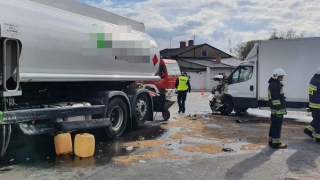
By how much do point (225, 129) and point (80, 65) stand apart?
489 cm

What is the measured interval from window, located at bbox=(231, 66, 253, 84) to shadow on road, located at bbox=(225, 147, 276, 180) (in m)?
6.45

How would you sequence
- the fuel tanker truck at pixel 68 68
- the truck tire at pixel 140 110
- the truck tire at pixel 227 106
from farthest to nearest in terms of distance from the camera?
the truck tire at pixel 227 106
the truck tire at pixel 140 110
the fuel tanker truck at pixel 68 68

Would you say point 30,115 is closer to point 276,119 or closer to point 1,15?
point 1,15

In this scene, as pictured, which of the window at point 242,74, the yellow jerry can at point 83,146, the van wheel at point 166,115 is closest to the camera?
the yellow jerry can at point 83,146

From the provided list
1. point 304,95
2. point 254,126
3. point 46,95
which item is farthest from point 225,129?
point 46,95

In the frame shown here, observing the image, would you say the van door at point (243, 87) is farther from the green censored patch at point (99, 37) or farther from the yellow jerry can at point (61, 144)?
the yellow jerry can at point (61, 144)

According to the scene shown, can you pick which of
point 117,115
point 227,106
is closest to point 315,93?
point 117,115

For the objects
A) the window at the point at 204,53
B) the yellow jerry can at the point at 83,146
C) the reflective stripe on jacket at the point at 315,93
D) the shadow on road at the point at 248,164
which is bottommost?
the shadow on road at the point at 248,164

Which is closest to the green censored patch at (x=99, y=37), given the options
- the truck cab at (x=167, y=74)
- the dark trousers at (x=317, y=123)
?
the dark trousers at (x=317, y=123)

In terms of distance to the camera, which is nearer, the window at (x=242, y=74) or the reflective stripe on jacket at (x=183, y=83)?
the window at (x=242, y=74)

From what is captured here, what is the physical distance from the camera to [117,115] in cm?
910

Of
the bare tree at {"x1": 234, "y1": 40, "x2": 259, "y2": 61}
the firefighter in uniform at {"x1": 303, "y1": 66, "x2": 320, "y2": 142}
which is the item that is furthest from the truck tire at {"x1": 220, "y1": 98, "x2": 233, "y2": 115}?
the bare tree at {"x1": 234, "y1": 40, "x2": 259, "y2": 61}

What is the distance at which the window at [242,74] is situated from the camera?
13531 millimetres

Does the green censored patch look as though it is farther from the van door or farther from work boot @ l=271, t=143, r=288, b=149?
the van door
